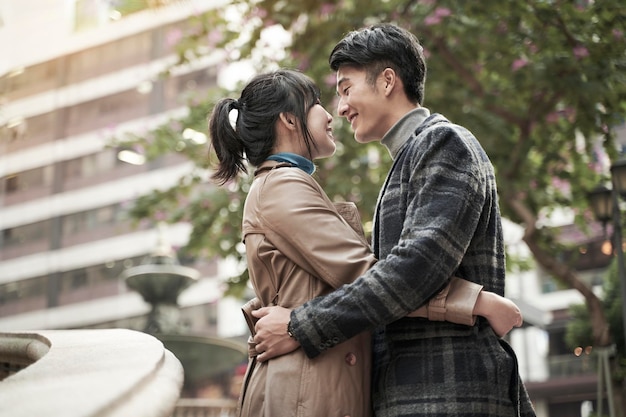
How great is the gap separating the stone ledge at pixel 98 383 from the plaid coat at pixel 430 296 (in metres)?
0.52

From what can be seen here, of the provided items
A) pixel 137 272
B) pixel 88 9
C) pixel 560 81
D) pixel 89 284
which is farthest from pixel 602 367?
pixel 89 284

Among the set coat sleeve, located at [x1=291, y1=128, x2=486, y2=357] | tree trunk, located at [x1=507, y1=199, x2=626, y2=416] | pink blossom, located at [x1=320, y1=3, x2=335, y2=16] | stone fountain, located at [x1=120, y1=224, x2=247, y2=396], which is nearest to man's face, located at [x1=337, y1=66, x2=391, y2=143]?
coat sleeve, located at [x1=291, y1=128, x2=486, y2=357]

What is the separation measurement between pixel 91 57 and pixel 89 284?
28.7 ft

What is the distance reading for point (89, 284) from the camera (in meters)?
36.4

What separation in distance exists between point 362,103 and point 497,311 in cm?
75

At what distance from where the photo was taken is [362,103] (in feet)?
9.25

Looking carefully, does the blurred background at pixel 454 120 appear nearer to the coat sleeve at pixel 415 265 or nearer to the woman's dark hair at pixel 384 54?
the woman's dark hair at pixel 384 54

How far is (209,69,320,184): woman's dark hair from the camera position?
2.83 meters

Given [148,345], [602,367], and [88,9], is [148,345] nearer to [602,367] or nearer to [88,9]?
[602,367]

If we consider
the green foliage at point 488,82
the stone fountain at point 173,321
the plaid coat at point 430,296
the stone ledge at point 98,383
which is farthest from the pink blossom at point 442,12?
the stone ledge at point 98,383

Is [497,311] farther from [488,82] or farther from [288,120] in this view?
[488,82]

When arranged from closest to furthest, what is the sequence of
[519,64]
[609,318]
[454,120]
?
1. [519,64]
2. [454,120]
3. [609,318]

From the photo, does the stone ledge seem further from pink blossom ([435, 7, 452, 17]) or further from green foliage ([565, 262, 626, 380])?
green foliage ([565, 262, 626, 380])

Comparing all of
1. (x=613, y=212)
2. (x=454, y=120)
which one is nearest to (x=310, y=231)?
(x=454, y=120)
